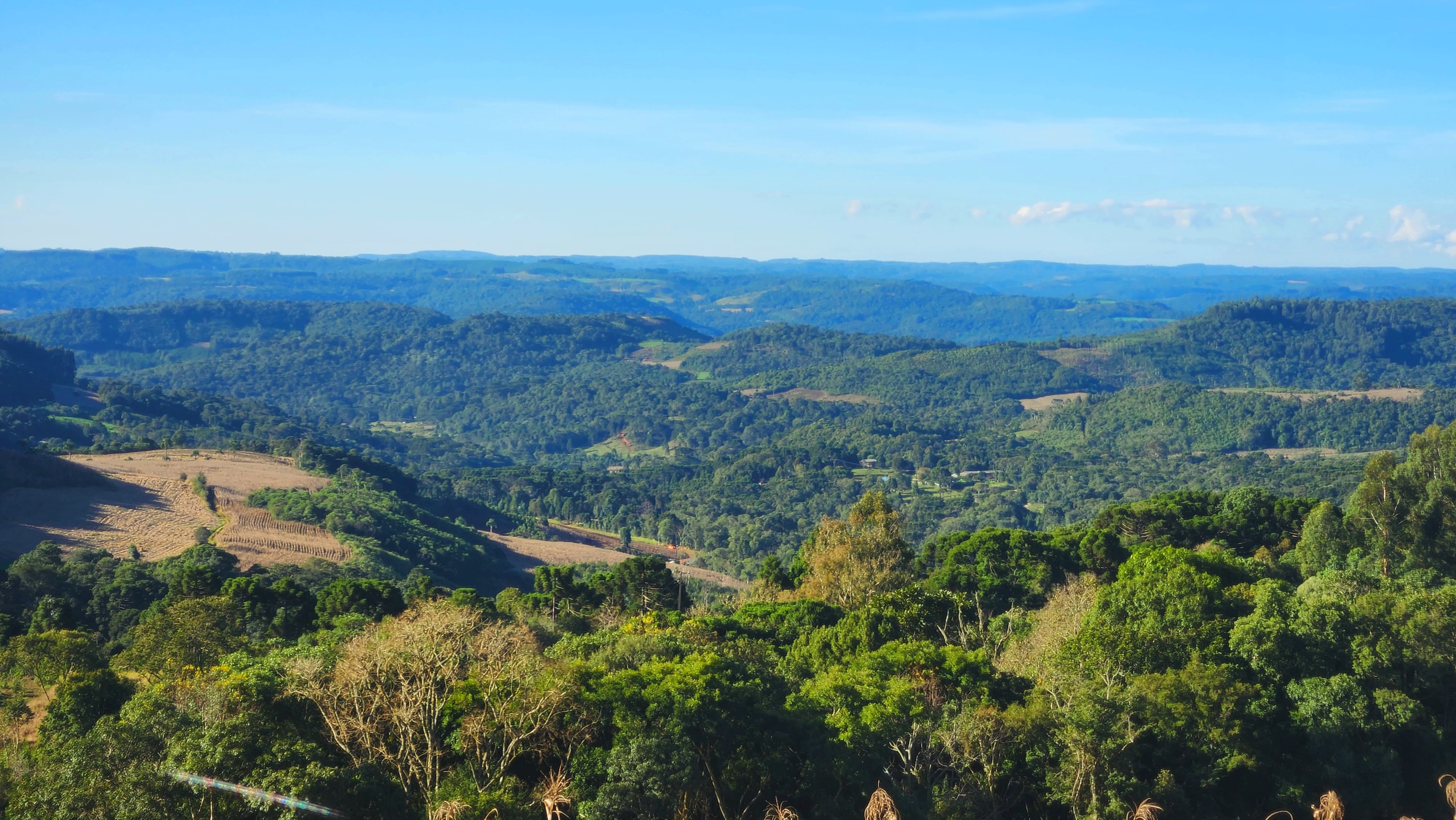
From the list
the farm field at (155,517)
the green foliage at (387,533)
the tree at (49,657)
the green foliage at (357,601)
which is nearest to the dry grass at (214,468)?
the farm field at (155,517)

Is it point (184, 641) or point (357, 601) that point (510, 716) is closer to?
point (184, 641)

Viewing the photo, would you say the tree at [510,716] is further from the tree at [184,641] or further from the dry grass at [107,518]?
the dry grass at [107,518]

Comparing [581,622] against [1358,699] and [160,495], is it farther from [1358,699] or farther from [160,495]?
[160,495]

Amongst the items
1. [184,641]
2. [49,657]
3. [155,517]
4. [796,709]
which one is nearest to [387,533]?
[155,517]

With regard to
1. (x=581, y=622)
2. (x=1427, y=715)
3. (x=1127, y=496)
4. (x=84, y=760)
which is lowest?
(x=1127, y=496)

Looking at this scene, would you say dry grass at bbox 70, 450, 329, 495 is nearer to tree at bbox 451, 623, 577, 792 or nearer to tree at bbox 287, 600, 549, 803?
tree at bbox 287, 600, 549, 803

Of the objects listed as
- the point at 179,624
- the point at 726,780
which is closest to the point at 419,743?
the point at 726,780
